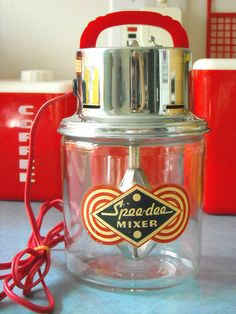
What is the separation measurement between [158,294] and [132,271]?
5 centimetres

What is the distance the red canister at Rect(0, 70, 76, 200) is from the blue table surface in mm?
200

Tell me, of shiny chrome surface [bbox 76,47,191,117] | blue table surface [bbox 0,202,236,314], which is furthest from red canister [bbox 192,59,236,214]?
shiny chrome surface [bbox 76,47,191,117]

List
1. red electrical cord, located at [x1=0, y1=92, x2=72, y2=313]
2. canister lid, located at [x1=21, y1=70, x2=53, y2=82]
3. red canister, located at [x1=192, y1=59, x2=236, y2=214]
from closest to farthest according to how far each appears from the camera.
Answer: red electrical cord, located at [x1=0, y1=92, x2=72, y2=313], red canister, located at [x1=192, y1=59, x2=236, y2=214], canister lid, located at [x1=21, y1=70, x2=53, y2=82]

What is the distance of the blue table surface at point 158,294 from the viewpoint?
46 centimetres

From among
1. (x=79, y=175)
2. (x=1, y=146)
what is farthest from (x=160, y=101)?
(x=1, y=146)

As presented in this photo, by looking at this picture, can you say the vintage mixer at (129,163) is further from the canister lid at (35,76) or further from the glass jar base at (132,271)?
the canister lid at (35,76)

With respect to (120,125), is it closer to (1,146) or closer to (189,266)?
(189,266)

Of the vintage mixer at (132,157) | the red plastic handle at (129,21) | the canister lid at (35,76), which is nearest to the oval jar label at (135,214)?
the vintage mixer at (132,157)

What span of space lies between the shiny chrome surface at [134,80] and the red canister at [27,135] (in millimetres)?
319

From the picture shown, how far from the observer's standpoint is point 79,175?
1.85 ft

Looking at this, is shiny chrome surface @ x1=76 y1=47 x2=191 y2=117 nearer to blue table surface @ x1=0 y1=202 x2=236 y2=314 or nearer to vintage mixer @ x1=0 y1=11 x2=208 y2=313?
vintage mixer @ x1=0 y1=11 x2=208 y2=313

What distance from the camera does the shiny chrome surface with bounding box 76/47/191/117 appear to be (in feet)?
1.55

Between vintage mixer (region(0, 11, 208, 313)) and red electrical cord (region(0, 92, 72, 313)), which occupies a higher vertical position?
vintage mixer (region(0, 11, 208, 313))

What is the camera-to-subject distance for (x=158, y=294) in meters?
0.49
